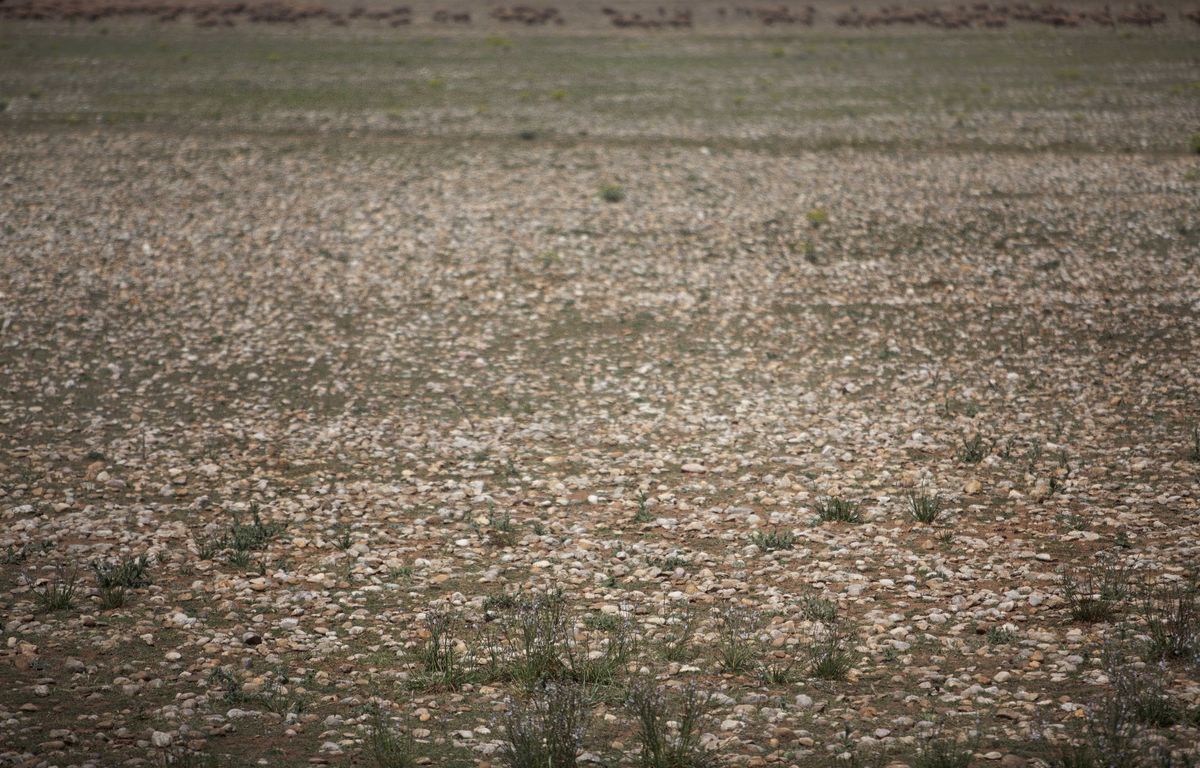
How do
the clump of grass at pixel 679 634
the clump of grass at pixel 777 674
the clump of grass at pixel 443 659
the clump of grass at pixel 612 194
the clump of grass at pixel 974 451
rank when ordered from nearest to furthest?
the clump of grass at pixel 777 674, the clump of grass at pixel 443 659, the clump of grass at pixel 679 634, the clump of grass at pixel 974 451, the clump of grass at pixel 612 194

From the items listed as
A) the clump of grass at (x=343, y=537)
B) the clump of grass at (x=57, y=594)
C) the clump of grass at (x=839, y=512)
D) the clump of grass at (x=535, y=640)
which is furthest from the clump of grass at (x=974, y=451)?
the clump of grass at (x=57, y=594)

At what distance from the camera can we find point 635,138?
3966 centimetres

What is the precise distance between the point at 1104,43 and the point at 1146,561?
214ft

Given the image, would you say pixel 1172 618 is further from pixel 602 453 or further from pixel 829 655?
pixel 602 453

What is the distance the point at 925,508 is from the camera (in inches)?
535

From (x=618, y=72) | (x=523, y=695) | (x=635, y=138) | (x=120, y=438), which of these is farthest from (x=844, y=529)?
(x=618, y=72)

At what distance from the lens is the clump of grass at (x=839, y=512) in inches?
543

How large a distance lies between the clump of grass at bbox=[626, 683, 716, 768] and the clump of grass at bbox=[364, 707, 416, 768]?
2.17m

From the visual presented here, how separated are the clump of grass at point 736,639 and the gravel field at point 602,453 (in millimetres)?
66

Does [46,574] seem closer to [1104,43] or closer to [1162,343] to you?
[1162,343]

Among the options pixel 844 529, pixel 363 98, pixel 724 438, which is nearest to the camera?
pixel 844 529

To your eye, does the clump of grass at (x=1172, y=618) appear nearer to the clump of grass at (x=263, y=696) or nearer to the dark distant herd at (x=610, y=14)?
the clump of grass at (x=263, y=696)

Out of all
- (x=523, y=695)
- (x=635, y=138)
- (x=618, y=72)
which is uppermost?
(x=618, y=72)

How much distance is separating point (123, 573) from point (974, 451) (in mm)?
12664
